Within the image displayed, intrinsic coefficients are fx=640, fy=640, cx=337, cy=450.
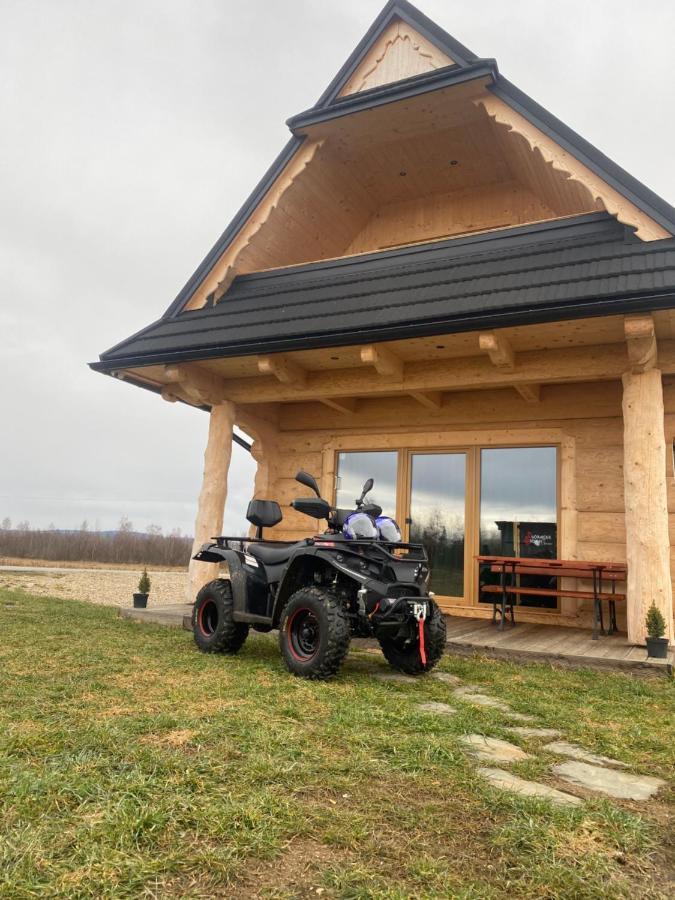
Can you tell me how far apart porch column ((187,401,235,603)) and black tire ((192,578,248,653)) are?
261cm

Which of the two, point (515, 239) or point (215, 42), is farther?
point (215, 42)

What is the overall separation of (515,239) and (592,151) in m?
1.19

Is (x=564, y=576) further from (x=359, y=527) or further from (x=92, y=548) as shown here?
(x=92, y=548)

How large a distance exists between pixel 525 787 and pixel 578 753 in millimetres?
755

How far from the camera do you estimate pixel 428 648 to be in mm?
5203

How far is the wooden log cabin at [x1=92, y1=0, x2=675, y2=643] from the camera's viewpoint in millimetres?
6566

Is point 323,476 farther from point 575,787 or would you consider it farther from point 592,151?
point 575,787

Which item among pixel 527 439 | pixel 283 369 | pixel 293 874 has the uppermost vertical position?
pixel 283 369

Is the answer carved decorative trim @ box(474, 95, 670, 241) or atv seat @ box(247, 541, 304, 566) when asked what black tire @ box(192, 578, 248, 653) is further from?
carved decorative trim @ box(474, 95, 670, 241)

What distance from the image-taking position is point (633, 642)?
619 cm

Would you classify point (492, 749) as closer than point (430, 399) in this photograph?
Yes

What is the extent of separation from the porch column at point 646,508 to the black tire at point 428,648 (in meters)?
A: 2.24

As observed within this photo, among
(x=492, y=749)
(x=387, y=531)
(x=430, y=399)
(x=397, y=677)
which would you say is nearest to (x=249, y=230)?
(x=430, y=399)

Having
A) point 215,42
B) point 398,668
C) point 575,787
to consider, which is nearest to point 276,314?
point 398,668
